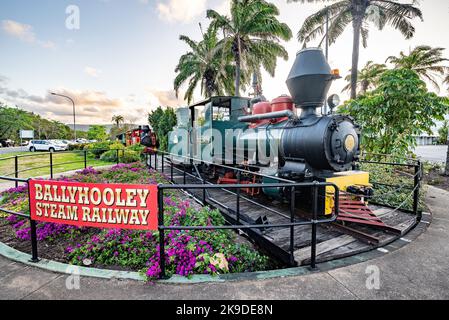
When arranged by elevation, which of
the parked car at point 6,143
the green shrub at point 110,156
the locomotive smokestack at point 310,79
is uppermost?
the locomotive smokestack at point 310,79

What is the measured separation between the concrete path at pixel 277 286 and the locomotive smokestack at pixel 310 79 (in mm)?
2971

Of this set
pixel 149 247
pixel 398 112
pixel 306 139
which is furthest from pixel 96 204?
pixel 398 112

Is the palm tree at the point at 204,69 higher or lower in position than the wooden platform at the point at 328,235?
higher

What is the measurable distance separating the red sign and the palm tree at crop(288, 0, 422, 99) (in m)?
13.4

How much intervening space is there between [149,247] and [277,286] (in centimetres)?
190

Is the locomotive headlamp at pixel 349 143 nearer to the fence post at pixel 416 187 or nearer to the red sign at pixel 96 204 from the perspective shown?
the fence post at pixel 416 187

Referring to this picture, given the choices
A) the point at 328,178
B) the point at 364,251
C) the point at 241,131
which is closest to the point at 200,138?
the point at 241,131

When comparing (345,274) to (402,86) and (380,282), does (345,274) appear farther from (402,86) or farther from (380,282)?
(402,86)

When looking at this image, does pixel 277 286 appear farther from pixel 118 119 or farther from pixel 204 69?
pixel 118 119

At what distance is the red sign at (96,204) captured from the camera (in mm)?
2650

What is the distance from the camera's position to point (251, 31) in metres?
15.6

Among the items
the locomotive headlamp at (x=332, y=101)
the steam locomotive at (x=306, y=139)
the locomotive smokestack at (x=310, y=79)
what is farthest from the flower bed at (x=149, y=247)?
the locomotive headlamp at (x=332, y=101)
